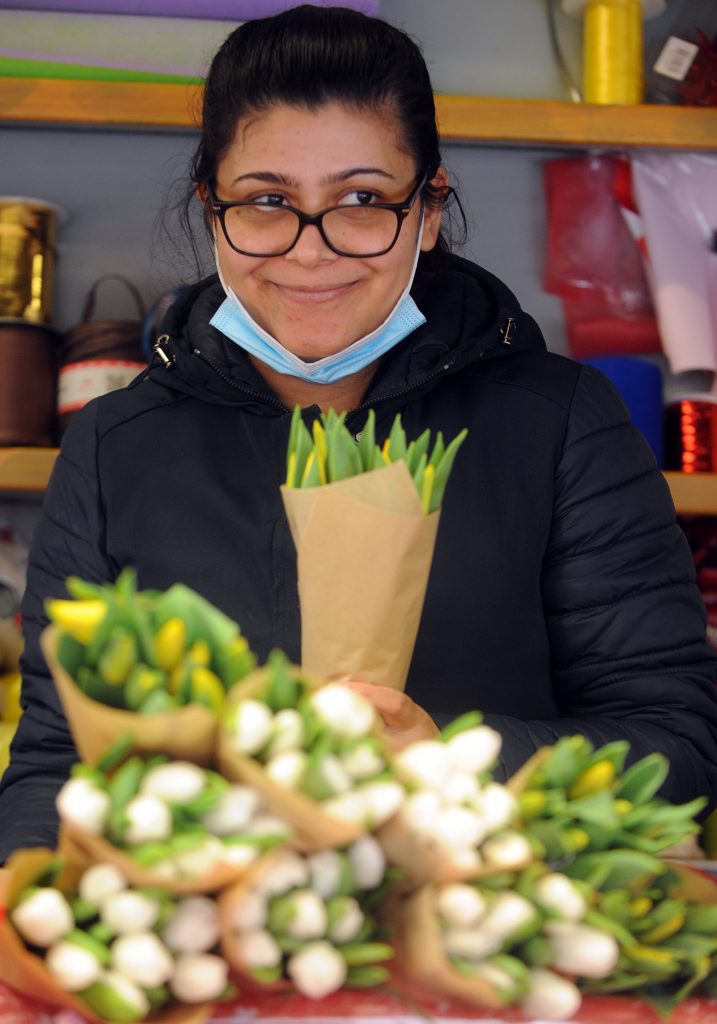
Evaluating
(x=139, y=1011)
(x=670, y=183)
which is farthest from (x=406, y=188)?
(x=670, y=183)

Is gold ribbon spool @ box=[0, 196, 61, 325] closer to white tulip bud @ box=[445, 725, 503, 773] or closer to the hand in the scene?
the hand

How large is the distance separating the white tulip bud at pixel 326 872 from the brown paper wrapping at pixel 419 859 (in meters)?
0.03

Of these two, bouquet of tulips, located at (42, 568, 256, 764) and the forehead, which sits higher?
the forehead

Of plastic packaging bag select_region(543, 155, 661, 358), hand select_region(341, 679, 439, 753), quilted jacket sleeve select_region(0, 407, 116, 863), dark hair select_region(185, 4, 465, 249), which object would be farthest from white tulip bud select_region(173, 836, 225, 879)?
plastic packaging bag select_region(543, 155, 661, 358)

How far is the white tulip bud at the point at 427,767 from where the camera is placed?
0.53 meters

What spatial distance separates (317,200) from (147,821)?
2.65 ft

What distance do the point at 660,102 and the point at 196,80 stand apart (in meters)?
0.83

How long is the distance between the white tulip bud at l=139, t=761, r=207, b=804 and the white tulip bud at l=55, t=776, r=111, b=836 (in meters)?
0.02

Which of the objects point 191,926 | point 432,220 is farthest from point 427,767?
point 432,220

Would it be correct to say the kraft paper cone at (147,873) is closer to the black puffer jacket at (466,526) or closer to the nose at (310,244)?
the black puffer jacket at (466,526)

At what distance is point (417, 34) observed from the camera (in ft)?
7.41

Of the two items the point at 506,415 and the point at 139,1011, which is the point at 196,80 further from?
the point at 139,1011

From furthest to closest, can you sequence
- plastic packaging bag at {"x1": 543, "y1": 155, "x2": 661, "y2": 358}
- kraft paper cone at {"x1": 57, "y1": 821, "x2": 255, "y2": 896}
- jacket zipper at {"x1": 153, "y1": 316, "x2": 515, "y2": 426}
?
plastic packaging bag at {"x1": 543, "y1": 155, "x2": 661, "y2": 358} < jacket zipper at {"x1": 153, "y1": 316, "x2": 515, "y2": 426} < kraft paper cone at {"x1": 57, "y1": 821, "x2": 255, "y2": 896}

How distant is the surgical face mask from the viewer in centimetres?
126
